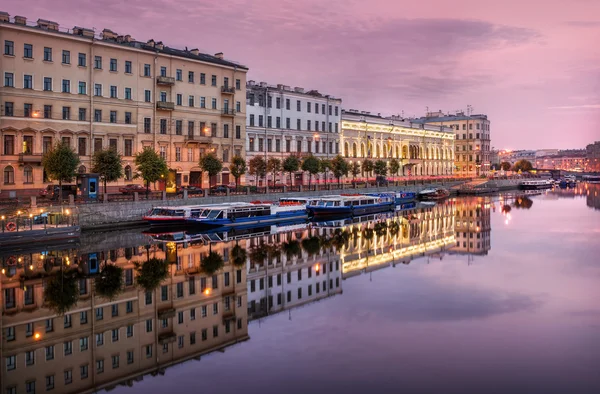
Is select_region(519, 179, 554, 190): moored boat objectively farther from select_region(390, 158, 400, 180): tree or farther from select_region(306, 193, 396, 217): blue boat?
select_region(306, 193, 396, 217): blue boat

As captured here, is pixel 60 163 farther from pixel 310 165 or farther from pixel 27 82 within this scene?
pixel 310 165

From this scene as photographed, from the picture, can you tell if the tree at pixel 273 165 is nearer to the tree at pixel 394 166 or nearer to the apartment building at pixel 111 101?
the apartment building at pixel 111 101

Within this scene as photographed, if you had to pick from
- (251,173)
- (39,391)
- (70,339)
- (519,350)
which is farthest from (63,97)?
(519,350)

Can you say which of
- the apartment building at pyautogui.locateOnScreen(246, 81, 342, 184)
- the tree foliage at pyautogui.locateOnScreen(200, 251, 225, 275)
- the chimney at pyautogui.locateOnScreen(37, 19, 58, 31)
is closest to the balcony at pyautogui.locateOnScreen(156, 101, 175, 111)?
the chimney at pyautogui.locateOnScreen(37, 19, 58, 31)

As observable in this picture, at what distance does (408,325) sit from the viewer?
Result: 58.4 ft

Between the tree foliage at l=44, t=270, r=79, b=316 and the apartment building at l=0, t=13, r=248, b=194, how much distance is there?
80.6 feet

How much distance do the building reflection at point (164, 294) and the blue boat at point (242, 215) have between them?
2.57 meters

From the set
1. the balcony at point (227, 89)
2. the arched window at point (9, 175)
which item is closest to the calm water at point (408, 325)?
the arched window at point (9, 175)

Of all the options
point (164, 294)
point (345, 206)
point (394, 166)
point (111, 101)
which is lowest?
point (164, 294)

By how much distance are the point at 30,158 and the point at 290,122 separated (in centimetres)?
3440

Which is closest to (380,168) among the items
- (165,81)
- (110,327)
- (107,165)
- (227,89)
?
(227,89)

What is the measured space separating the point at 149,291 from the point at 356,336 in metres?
9.36

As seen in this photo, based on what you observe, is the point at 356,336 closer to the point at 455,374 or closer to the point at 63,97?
the point at 455,374

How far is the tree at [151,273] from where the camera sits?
77.2ft
